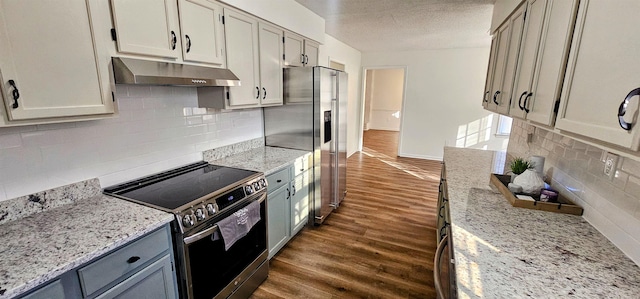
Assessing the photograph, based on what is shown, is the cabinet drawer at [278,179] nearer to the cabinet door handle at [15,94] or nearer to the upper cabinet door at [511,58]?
the cabinet door handle at [15,94]

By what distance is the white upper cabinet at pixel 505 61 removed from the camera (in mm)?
1816

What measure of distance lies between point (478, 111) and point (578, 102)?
5061mm

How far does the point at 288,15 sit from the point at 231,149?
1.49 m

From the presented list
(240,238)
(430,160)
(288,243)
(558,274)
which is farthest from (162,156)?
(430,160)

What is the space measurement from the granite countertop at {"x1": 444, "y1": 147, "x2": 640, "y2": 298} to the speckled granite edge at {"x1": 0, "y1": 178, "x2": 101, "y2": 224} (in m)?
1.98

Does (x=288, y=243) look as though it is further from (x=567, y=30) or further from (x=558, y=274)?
(x=567, y=30)

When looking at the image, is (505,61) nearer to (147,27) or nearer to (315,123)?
(315,123)

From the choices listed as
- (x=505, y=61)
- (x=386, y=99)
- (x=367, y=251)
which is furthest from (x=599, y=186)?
(x=386, y=99)

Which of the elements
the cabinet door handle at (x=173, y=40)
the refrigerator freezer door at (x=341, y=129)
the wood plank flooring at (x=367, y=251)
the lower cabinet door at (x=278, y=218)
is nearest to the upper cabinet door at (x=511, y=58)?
the wood plank flooring at (x=367, y=251)

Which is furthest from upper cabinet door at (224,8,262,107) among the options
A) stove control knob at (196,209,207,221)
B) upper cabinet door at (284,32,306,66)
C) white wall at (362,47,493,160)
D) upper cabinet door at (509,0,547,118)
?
white wall at (362,47,493,160)

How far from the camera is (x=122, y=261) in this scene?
119 cm

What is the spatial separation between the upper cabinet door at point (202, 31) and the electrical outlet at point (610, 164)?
2315mm

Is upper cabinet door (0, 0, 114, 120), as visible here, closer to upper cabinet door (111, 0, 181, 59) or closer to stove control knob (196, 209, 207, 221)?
upper cabinet door (111, 0, 181, 59)

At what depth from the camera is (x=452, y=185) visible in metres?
1.98
